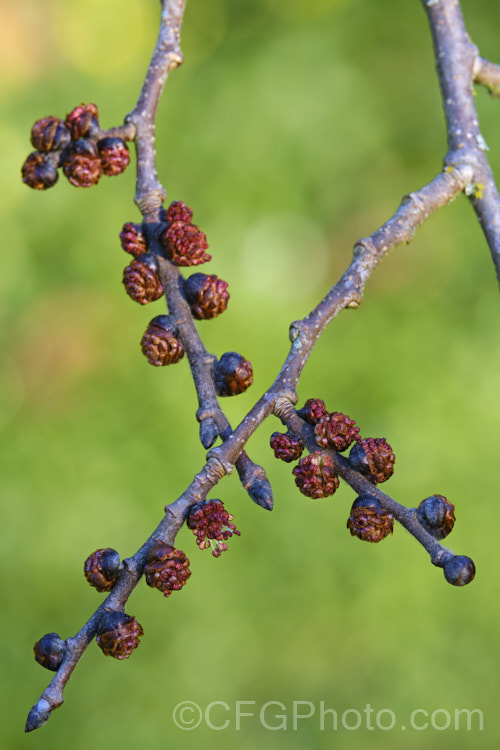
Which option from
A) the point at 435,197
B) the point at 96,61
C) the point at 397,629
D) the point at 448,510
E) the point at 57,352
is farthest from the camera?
the point at 96,61

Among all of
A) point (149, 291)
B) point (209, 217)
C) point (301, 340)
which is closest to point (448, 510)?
point (301, 340)

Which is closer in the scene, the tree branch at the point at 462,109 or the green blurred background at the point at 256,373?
the tree branch at the point at 462,109

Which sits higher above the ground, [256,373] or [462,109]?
[256,373]

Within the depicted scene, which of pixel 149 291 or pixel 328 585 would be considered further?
pixel 328 585

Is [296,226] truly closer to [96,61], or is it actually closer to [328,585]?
[96,61]

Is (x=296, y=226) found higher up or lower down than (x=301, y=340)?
higher up

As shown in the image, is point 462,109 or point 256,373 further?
point 256,373

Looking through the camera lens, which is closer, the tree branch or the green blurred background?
the tree branch

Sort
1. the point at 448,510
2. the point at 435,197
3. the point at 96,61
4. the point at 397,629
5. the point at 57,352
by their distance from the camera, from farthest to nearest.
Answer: the point at 96,61 < the point at 57,352 < the point at 397,629 < the point at 435,197 < the point at 448,510
